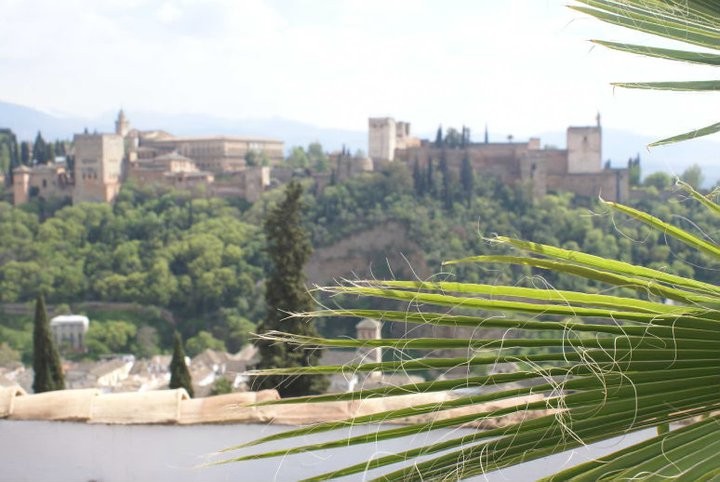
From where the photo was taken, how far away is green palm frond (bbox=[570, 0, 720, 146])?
1.06 metres

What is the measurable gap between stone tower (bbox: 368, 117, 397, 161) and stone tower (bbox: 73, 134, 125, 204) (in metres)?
13.3

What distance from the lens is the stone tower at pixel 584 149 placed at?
1777 inches

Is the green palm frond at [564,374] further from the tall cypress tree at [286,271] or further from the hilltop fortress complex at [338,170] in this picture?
the hilltop fortress complex at [338,170]

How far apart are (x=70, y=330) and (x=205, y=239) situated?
696cm

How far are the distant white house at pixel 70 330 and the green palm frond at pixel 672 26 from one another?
33895 mm

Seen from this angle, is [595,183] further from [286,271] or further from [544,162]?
[286,271]

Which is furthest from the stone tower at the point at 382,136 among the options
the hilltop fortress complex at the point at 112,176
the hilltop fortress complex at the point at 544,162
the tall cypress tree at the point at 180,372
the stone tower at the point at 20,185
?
the tall cypress tree at the point at 180,372

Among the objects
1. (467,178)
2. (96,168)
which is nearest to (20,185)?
(96,168)

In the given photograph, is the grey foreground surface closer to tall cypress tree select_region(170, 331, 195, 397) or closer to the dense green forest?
tall cypress tree select_region(170, 331, 195, 397)

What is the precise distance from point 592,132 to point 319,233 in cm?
1418

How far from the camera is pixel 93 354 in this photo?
34.3m

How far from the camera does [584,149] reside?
4528 cm

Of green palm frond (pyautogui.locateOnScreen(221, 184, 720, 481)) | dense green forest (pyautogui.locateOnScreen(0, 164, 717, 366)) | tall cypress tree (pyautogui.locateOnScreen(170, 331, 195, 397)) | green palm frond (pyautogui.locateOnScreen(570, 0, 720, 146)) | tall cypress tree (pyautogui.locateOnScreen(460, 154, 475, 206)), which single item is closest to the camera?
green palm frond (pyautogui.locateOnScreen(221, 184, 720, 481))

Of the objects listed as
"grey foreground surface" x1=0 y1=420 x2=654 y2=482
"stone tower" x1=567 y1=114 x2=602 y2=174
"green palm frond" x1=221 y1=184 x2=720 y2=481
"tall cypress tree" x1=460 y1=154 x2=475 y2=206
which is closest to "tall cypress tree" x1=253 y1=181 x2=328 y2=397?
"grey foreground surface" x1=0 y1=420 x2=654 y2=482
